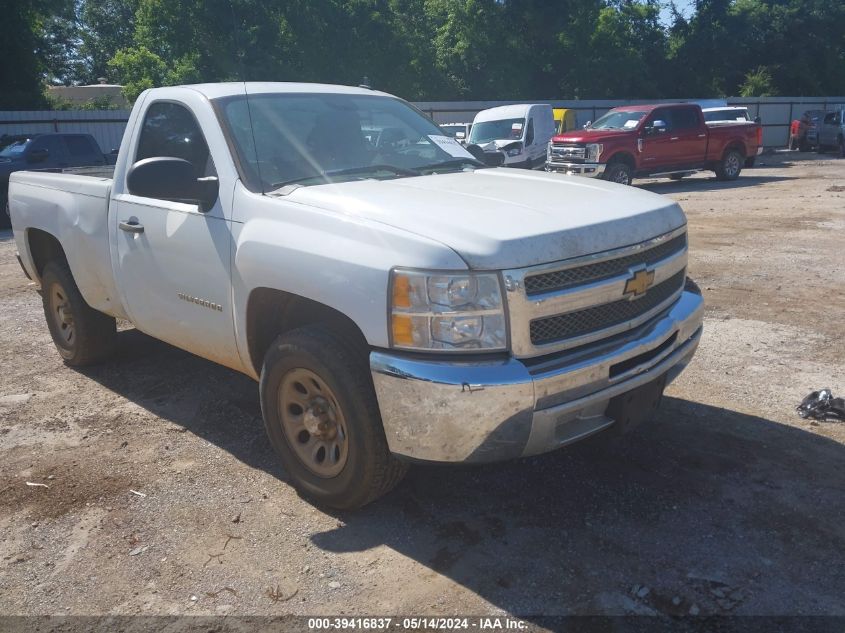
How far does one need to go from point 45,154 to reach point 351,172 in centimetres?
1328

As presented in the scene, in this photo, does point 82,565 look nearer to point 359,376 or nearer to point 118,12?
point 359,376

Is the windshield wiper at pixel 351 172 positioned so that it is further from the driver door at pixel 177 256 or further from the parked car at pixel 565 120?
the parked car at pixel 565 120

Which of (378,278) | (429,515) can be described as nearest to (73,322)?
(429,515)

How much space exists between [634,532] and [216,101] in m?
3.01

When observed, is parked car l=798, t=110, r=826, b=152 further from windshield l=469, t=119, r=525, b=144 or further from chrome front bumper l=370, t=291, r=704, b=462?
chrome front bumper l=370, t=291, r=704, b=462

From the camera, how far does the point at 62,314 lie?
5852 mm

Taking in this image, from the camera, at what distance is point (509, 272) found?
300 centimetres

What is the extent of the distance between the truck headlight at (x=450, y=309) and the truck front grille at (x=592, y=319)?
0.62ft

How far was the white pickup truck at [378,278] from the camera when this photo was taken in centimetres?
302

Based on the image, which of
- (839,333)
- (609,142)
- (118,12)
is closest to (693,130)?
(609,142)

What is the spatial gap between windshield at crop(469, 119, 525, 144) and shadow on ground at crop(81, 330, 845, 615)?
16655mm

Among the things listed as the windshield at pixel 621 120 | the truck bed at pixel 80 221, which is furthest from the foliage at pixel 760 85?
the truck bed at pixel 80 221

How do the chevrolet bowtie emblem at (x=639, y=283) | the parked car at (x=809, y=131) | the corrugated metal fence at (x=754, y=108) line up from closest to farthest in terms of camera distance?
the chevrolet bowtie emblem at (x=639, y=283)
the parked car at (x=809, y=131)
the corrugated metal fence at (x=754, y=108)

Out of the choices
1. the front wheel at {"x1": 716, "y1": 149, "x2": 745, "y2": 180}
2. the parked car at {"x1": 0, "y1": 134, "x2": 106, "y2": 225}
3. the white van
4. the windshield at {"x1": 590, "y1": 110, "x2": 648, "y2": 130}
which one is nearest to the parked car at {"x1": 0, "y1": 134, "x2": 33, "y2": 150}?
the parked car at {"x1": 0, "y1": 134, "x2": 106, "y2": 225}
